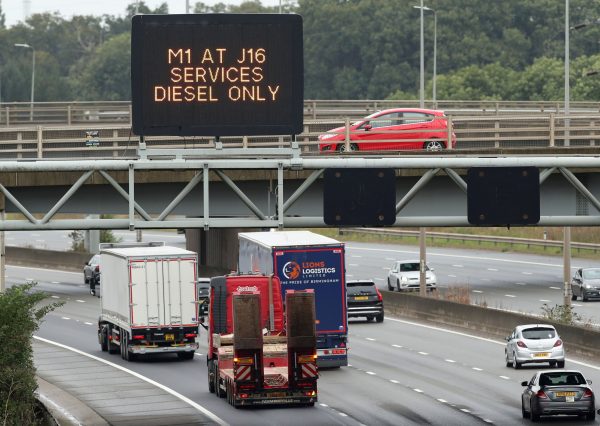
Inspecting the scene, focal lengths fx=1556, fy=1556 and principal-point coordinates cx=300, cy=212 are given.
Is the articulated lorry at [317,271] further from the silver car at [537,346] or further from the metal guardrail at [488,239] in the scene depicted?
the metal guardrail at [488,239]

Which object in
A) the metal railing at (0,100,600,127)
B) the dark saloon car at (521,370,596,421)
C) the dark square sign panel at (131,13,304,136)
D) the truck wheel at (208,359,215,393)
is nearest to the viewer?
the dark square sign panel at (131,13,304,136)

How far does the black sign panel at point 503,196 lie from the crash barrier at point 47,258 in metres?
57.8

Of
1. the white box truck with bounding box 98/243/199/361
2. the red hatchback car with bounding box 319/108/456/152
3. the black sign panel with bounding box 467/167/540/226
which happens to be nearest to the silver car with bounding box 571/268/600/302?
the red hatchback car with bounding box 319/108/456/152

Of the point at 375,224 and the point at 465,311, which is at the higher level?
the point at 375,224

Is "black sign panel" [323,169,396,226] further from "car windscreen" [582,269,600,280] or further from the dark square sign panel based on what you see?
"car windscreen" [582,269,600,280]

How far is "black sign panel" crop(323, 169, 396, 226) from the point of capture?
3006 centimetres

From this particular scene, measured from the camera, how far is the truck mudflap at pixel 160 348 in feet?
161

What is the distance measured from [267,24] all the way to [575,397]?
45.4 feet

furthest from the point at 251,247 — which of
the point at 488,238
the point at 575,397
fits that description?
the point at 488,238

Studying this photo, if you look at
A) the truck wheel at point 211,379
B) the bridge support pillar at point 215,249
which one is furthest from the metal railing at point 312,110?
the truck wheel at point 211,379

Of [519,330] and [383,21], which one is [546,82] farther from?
[519,330]

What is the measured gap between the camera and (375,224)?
30375 mm

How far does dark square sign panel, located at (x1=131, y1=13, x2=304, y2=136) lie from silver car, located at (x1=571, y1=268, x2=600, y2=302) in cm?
4107

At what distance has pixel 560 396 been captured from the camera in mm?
36938
